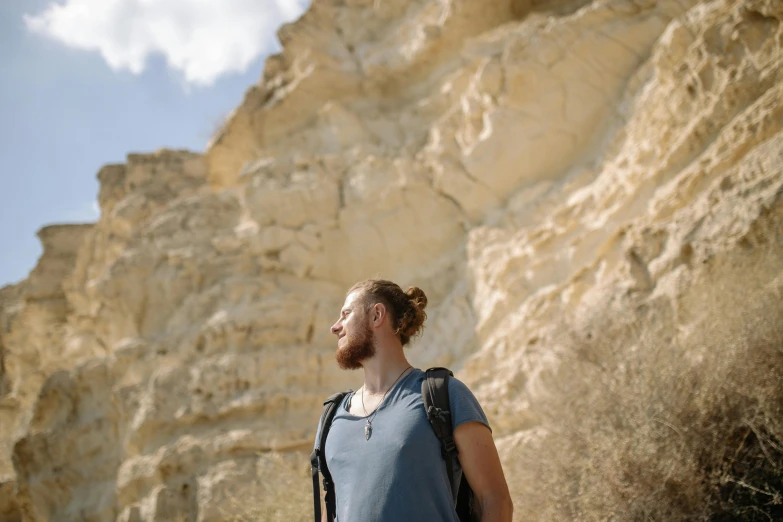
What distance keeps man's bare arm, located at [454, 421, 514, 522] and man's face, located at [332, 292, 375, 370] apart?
57 centimetres

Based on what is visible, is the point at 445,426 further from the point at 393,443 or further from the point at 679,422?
the point at 679,422

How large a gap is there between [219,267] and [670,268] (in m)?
7.15

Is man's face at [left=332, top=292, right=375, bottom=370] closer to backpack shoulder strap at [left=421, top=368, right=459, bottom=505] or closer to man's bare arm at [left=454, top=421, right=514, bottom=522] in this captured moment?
backpack shoulder strap at [left=421, top=368, right=459, bottom=505]

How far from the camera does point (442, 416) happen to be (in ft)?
7.06

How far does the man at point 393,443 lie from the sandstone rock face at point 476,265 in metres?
2.30

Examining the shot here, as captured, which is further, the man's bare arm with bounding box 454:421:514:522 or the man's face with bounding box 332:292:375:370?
the man's face with bounding box 332:292:375:370

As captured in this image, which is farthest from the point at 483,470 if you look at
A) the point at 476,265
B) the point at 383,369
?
the point at 476,265

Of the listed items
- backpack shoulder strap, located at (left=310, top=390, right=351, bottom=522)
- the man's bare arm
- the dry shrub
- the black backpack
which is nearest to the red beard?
backpack shoulder strap, located at (left=310, top=390, right=351, bottom=522)

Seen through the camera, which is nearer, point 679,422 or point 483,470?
point 483,470

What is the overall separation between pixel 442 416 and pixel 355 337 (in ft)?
1.86

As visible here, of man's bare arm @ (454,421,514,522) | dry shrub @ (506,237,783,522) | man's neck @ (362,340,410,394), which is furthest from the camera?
dry shrub @ (506,237,783,522)

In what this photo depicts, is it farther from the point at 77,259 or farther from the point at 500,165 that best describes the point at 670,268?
the point at 77,259

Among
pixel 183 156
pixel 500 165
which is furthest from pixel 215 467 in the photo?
pixel 183 156

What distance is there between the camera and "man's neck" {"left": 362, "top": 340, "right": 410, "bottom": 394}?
8.15ft
